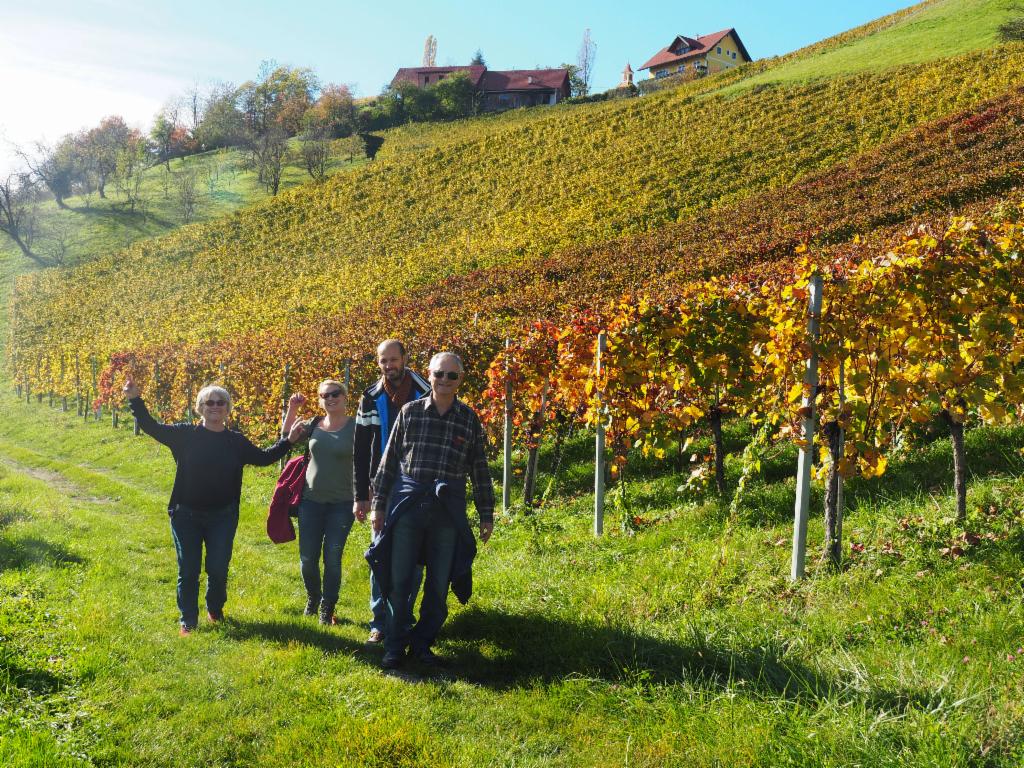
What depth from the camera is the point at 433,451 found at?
451 cm

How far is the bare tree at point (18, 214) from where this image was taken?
5781 cm

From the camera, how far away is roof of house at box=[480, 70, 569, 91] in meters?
77.2

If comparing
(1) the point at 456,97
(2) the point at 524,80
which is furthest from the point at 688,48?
(1) the point at 456,97

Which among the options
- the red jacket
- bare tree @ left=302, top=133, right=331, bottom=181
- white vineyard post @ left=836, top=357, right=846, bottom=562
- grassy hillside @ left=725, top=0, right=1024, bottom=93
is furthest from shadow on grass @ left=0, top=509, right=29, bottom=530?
bare tree @ left=302, top=133, right=331, bottom=181

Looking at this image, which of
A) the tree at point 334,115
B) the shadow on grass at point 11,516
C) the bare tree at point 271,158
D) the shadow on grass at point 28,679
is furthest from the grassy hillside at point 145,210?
the shadow on grass at point 28,679

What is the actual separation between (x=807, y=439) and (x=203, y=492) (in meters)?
4.30

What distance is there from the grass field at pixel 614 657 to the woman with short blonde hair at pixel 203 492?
0.34m

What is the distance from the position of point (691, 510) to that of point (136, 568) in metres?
5.26

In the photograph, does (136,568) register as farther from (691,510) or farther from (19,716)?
(691,510)

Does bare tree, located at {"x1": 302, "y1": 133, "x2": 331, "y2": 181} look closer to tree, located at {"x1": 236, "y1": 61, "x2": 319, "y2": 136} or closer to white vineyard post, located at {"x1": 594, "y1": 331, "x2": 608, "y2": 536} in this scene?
tree, located at {"x1": 236, "y1": 61, "x2": 319, "y2": 136}

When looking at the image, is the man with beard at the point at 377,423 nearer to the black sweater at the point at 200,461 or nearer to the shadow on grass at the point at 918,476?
the black sweater at the point at 200,461

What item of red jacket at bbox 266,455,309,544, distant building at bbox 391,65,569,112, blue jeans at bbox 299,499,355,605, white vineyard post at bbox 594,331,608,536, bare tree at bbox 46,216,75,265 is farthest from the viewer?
distant building at bbox 391,65,569,112

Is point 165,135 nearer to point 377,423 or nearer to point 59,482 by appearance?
point 59,482

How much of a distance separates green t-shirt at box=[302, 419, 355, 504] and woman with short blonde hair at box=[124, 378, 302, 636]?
Result: 0.50 m
